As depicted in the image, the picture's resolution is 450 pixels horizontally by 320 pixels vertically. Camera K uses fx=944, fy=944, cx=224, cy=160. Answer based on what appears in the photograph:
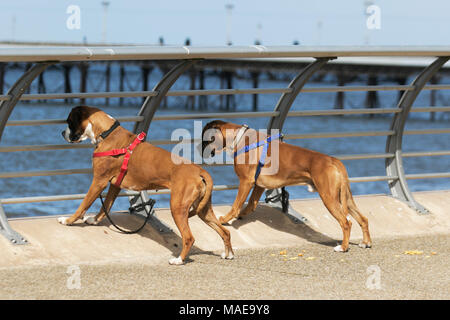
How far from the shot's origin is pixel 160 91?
7973 mm

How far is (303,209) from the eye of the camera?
886cm

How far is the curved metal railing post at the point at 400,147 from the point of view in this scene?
29.8ft

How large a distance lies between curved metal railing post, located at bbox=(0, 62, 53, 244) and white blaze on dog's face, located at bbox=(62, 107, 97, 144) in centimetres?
46

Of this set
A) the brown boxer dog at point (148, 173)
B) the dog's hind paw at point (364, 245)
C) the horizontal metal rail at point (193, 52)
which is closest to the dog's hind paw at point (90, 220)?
the brown boxer dog at point (148, 173)

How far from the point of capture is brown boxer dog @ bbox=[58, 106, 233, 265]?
726cm

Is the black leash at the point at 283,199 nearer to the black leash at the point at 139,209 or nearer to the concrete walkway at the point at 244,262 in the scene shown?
the concrete walkway at the point at 244,262

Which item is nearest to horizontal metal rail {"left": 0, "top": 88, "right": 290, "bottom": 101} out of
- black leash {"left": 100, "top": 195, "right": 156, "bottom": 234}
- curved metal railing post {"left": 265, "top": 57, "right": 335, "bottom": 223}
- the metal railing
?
the metal railing

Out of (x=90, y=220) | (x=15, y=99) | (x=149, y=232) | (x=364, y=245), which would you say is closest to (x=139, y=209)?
(x=149, y=232)

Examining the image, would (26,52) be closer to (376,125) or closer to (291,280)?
(291,280)

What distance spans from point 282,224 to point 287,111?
1.03 meters

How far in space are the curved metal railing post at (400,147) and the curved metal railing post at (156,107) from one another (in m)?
2.47

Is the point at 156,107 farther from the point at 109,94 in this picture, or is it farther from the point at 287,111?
the point at 287,111
